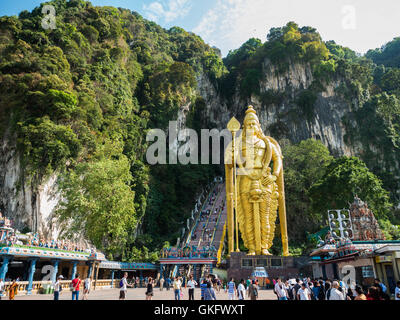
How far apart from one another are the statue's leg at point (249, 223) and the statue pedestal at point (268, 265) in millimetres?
831

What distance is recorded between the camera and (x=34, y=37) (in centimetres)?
2072

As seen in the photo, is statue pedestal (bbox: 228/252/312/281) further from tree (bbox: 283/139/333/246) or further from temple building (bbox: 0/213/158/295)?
tree (bbox: 283/139/333/246)

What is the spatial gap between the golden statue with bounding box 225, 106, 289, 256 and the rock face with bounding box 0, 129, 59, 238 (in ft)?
32.7

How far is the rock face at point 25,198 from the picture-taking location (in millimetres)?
15289

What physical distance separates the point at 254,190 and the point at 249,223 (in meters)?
1.69

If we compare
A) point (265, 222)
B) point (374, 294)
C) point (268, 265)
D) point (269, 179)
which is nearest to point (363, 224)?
point (265, 222)

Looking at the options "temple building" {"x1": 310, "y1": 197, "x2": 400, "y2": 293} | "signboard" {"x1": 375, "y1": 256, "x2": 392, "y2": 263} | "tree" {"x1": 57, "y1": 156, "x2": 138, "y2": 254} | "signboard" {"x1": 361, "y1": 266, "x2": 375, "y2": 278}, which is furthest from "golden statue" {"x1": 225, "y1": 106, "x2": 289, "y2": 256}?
"signboard" {"x1": 375, "y1": 256, "x2": 392, "y2": 263}

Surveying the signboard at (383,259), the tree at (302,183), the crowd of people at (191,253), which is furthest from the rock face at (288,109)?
the signboard at (383,259)

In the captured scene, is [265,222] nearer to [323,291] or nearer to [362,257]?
A: [362,257]

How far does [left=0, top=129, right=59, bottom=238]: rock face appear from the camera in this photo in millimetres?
15289

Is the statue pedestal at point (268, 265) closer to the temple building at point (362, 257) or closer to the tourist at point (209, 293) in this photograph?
the temple building at point (362, 257)

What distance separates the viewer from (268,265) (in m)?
12.7

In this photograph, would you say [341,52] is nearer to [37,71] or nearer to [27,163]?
[37,71]

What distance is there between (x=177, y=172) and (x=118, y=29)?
51.2ft
